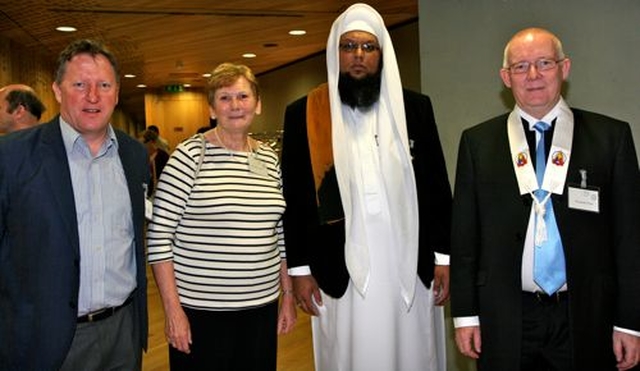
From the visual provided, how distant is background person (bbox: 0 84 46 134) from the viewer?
11.4ft

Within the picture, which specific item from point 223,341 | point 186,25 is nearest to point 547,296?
point 223,341

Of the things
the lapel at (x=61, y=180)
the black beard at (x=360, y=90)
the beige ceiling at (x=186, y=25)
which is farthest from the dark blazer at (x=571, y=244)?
the beige ceiling at (x=186, y=25)

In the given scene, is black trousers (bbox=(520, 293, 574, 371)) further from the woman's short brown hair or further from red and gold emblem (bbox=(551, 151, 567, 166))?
the woman's short brown hair

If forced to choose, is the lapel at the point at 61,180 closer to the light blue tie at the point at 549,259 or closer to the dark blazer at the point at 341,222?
the dark blazer at the point at 341,222

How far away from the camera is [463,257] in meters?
2.19

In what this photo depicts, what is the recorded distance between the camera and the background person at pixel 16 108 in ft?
11.4

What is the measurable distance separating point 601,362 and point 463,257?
56 centimetres

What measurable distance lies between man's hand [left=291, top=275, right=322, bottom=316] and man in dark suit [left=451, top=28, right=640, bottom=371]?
65 cm

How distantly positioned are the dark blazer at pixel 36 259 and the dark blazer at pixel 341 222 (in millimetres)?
927

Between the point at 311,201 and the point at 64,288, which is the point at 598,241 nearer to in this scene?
the point at 311,201

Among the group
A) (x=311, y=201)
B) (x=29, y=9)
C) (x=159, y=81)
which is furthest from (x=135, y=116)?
(x=311, y=201)

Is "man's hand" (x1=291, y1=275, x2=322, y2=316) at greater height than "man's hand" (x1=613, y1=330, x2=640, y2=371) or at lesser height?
greater

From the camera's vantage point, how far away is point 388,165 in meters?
2.51

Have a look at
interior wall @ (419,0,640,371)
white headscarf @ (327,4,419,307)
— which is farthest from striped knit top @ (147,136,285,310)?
interior wall @ (419,0,640,371)
